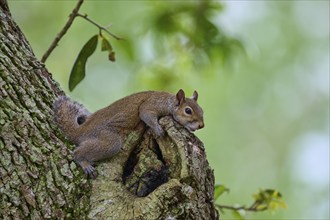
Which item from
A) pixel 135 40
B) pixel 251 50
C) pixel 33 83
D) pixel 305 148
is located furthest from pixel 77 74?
pixel 305 148

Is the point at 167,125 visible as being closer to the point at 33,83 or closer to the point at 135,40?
the point at 33,83

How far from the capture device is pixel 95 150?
327 cm

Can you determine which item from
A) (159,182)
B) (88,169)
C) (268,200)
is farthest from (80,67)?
(268,200)

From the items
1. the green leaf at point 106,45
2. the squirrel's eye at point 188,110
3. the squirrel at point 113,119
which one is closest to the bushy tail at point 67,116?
the squirrel at point 113,119

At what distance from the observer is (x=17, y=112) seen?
2.85 meters

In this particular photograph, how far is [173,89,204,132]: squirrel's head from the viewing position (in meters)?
3.84

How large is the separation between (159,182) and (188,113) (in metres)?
1.21

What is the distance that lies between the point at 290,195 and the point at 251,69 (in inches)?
80.2

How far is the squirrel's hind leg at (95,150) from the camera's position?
9.54ft

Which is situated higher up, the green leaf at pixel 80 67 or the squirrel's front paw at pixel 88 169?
the green leaf at pixel 80 67

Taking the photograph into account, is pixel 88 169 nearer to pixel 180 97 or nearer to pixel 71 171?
pixel 71 171

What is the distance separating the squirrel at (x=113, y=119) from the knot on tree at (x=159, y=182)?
8cm

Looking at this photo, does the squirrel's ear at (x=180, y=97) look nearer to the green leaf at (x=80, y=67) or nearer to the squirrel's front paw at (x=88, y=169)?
the green leaf at (x=80, y=67)

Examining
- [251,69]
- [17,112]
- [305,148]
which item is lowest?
[17,112]
